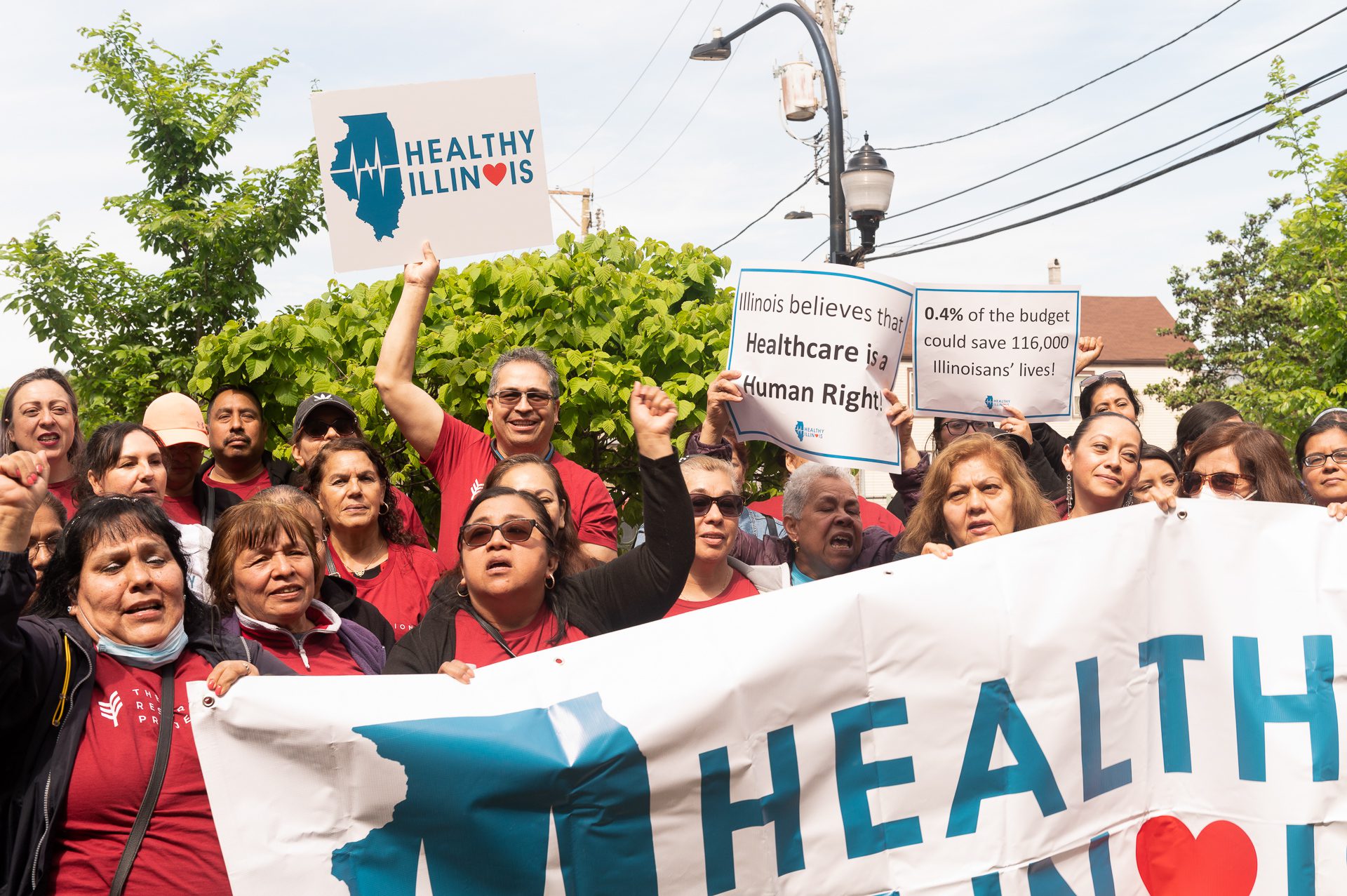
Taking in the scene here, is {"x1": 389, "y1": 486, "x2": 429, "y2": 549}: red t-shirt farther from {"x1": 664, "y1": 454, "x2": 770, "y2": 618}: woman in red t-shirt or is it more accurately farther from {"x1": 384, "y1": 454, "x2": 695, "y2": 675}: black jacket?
{"x1": 384, "y1": 454, "x2": 695, "y2": 675}: black jacket

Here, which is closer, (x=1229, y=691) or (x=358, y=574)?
(x=1229, y=691)

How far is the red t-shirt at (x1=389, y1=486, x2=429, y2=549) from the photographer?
4.83 m

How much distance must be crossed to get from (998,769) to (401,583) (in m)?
2.13

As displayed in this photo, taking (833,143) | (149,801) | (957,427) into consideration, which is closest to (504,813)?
(149,801)

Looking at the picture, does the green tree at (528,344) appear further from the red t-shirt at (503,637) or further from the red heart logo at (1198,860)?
the red heart logo at (1198,860)

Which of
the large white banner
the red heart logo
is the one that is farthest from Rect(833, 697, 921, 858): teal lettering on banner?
the red heart logo

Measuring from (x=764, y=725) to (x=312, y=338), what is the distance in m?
4.95

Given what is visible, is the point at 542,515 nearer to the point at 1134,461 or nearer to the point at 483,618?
the point at 483,618

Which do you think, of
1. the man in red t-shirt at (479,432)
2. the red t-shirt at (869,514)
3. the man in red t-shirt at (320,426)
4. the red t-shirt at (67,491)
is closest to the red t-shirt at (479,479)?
the man in red t-shirt at (479,432)

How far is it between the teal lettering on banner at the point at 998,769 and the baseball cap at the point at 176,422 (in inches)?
130

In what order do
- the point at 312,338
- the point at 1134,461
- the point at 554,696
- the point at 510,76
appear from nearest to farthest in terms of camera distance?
the point at 554,696 → the point at 1134,461 → the point at 510,76 → the point at 312,338

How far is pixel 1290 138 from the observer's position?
11.4 metres

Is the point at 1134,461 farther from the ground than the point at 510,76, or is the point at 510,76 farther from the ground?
the point at 510,76

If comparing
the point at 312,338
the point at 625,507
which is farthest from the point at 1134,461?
the point at 312,338
